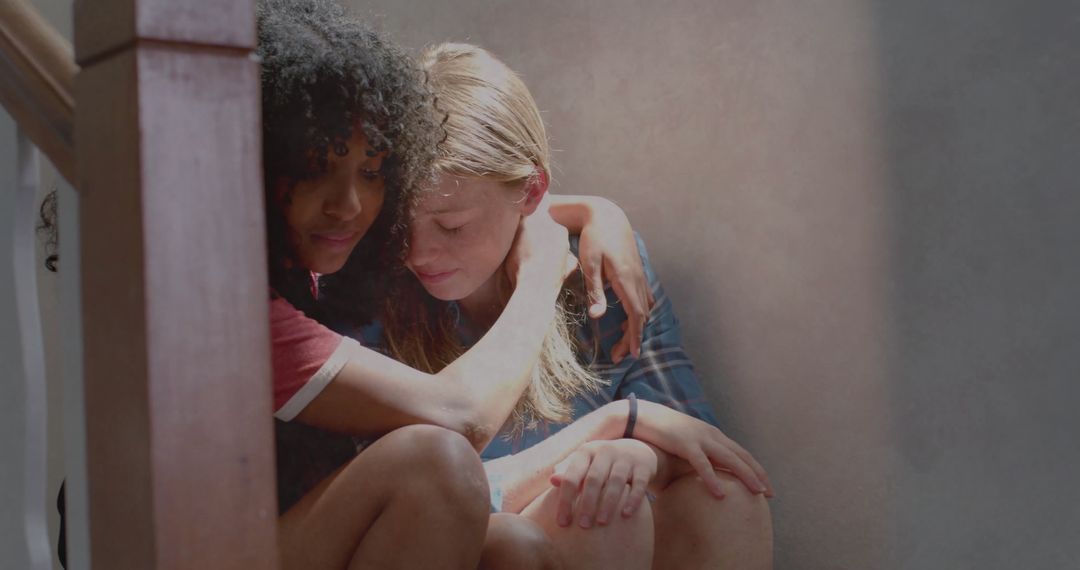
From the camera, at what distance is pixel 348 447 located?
1.15m

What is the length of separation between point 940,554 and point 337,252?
1.01 metres

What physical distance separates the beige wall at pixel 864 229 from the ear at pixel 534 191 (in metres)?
0.36

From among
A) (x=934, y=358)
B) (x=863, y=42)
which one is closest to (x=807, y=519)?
(x=934, y=358)

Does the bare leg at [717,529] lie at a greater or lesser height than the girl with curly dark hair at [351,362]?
lesser

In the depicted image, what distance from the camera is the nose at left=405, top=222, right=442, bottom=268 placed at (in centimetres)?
153

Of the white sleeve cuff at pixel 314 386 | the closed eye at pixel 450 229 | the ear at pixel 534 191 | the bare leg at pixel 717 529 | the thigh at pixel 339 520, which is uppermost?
the ear at pixel 534 191

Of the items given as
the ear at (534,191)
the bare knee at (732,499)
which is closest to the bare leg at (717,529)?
the bare knee at (732,499)

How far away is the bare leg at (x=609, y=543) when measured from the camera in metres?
1.40

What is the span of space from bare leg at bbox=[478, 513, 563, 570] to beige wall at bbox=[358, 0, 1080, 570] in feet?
2.12

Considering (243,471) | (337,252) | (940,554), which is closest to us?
(243,471)

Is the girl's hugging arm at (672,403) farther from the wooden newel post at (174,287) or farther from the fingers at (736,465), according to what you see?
the wooden newel post at (174,287)

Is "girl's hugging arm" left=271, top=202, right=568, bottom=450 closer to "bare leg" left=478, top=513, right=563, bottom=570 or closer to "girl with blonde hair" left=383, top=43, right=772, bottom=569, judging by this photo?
"bare leg" left=478, top=513, right=563, bottom=570

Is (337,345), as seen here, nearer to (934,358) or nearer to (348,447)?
(348,447)

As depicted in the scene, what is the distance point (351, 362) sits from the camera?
1088 millimetres
